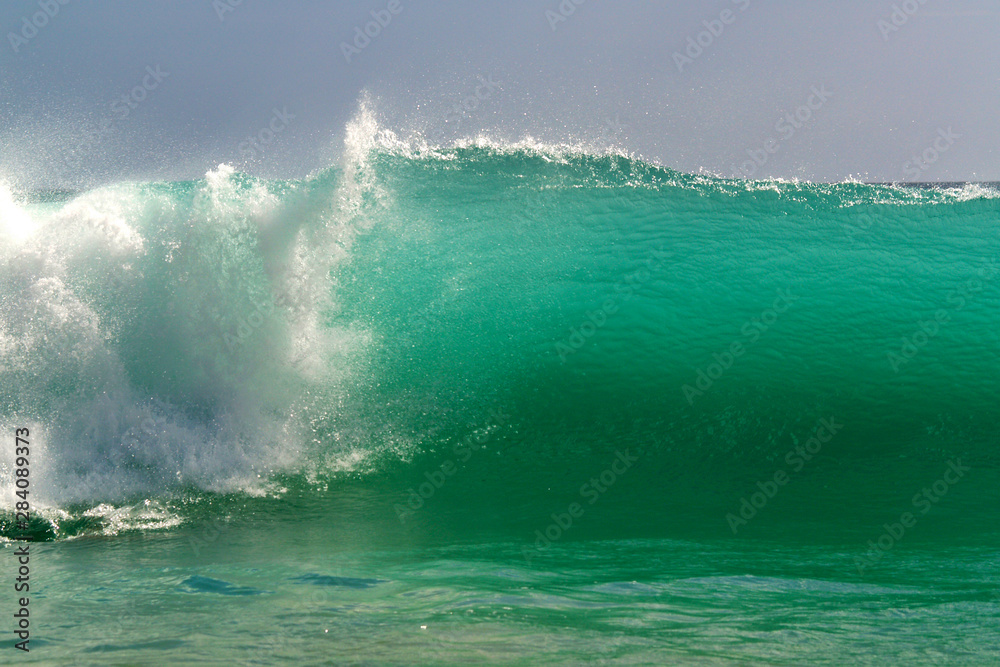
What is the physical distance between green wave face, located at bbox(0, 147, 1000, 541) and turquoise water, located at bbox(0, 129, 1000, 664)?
0.02 metres

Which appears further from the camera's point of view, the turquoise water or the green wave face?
the green wave face

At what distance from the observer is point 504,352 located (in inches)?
204

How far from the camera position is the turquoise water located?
2531mm

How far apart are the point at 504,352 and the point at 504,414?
572 mm

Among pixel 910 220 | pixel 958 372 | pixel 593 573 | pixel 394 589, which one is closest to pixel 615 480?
pixel 593 573

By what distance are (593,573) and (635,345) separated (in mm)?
2479

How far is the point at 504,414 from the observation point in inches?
188

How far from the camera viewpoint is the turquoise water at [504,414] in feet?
8.30

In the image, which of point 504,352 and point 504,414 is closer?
point 504,414

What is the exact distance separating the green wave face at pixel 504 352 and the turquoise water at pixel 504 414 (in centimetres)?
2

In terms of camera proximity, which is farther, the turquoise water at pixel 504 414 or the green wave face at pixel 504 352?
the green wave face at pixel 504 352

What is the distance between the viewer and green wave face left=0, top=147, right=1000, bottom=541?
163 inches

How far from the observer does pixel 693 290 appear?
574 centimetres

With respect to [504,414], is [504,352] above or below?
above
